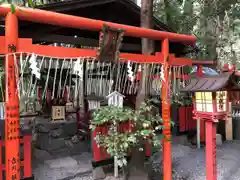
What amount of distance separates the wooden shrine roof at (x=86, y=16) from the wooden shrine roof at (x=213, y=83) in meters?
2.07

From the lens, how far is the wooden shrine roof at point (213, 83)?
3266 mm

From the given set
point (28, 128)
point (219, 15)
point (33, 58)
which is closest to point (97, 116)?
point (33, 58)

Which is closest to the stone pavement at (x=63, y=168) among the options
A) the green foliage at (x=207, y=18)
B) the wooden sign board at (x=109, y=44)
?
the wooden sign board at (x=109, y=44)

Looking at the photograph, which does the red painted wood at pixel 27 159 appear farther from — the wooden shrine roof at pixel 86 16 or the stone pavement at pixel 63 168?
the wooden shrine roof at pixel 86 16

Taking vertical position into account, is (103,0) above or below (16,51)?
above

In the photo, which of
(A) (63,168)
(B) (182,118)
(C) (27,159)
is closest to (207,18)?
(B) (182,118)

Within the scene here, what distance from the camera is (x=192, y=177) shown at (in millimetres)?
4520

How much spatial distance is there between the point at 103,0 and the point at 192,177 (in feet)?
13.1

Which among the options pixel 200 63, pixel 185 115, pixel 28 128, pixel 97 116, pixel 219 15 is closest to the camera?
pixel 97 116

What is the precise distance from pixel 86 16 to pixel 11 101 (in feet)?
9.35

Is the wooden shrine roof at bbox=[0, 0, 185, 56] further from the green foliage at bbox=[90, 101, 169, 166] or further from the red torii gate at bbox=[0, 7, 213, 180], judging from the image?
the green foliage at bbox=[90, 101, 169, 166]

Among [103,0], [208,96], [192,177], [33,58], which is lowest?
[192,177]

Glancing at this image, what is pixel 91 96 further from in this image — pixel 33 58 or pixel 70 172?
pixel 33 58

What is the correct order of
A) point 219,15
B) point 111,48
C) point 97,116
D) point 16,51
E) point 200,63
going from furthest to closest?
point 219,15
point 200,63
point 97,116
point 111,48
point 16,51
